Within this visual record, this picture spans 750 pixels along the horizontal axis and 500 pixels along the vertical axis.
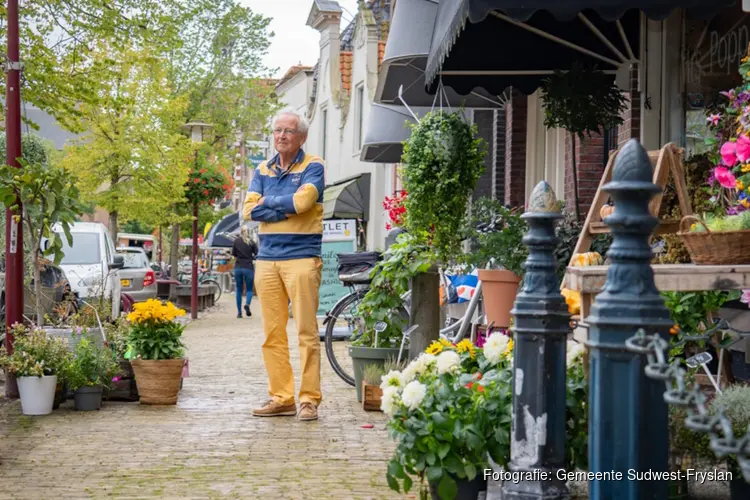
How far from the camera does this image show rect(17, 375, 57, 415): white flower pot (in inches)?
311

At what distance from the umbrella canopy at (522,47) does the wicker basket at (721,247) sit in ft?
8.78

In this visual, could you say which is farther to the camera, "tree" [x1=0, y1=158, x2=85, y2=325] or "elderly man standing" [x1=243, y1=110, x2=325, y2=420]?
"tree" [x1=0, y1=158, x2=85, y2=325]

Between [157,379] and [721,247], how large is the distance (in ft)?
17.2

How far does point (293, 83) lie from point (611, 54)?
41.3 meters

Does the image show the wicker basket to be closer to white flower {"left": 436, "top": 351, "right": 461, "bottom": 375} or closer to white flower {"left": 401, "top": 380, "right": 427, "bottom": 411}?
white flower {"left": 436, "top": 351, "right": 461, "bottom": 375}

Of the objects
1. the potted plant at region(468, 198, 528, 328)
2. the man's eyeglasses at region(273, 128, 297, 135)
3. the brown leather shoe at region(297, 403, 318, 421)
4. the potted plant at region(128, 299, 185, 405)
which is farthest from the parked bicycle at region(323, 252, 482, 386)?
the man's eyeglasses at region(273, 128, 297, 135)

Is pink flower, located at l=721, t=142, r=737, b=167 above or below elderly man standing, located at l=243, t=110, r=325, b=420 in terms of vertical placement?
above

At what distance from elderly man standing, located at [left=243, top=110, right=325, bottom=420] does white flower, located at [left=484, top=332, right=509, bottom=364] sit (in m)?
3.11

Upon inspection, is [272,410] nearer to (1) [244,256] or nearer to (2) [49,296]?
(2) [49,296]

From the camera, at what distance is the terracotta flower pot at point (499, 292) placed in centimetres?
762

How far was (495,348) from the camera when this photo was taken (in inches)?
194

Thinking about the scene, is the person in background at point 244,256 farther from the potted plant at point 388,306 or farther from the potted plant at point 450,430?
the potted plant at point 450,430

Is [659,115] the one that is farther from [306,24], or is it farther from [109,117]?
[306,24]

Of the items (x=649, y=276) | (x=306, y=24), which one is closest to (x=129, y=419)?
(x=649, y=276)
